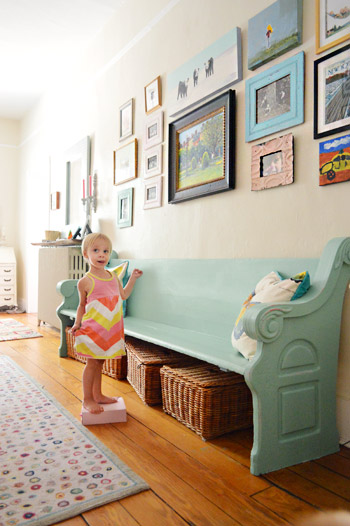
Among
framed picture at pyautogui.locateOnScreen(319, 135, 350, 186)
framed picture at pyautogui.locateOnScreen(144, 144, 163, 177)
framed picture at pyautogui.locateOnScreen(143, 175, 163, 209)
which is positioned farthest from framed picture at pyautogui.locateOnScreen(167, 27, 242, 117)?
framed picture at pyautogui.locateOnScreen(319, 135, 350, 186)

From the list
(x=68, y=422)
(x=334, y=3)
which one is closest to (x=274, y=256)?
(x=334, y=3)

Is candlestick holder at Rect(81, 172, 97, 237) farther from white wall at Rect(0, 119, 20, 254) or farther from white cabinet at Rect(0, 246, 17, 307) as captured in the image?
white wall at Rect(0, 119, 20, 254)

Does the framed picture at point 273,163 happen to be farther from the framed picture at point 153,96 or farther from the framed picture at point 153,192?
the framed picture at point 153,96

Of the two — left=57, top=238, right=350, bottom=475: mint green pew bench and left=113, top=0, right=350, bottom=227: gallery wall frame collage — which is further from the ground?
left=113, top=0, right=350, bottom=227: gallery wall frame collage

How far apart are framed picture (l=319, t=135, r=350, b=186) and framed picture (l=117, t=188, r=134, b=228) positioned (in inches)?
78.4

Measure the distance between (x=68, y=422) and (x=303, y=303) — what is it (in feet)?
4.03

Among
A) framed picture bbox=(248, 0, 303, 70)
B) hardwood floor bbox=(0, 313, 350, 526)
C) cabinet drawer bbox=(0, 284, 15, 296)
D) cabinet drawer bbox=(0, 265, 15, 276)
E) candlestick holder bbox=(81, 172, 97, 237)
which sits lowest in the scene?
hardwood floor bbox=(0, 313, 350, 526)

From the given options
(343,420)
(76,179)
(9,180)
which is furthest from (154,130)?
(9,180)

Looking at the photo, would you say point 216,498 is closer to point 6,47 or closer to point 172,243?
point 172,243

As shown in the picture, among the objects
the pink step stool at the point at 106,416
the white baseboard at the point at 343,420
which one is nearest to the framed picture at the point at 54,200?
the pink step stool at the point at 106,416

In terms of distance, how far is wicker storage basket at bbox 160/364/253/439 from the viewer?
1.86 metres

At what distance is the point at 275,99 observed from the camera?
2189 mm

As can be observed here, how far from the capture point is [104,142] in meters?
4.18

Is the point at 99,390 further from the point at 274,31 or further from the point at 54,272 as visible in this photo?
the point at 54,272
